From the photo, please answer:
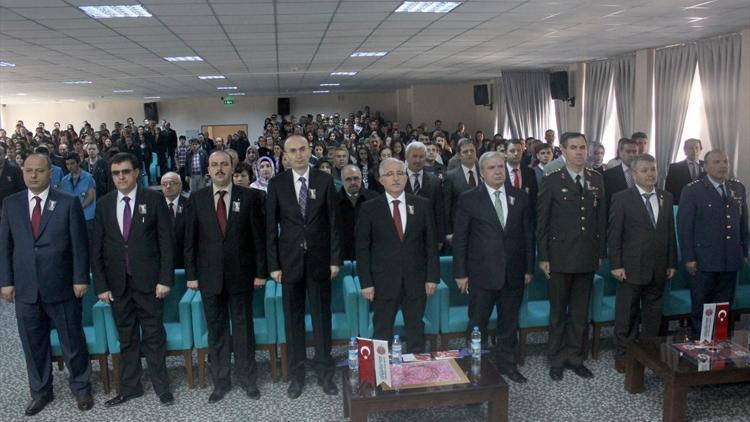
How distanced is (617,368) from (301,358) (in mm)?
2392

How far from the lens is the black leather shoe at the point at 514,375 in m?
4.46

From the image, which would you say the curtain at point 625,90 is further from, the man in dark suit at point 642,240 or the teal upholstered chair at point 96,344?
the teal upholstered chair at point 96,344

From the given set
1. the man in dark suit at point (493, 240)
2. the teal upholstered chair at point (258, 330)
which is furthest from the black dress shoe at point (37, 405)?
the man in dark suit at point (493, 240)

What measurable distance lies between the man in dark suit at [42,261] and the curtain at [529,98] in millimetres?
12806

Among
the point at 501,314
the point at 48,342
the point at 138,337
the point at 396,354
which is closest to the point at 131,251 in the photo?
the point at 138,337

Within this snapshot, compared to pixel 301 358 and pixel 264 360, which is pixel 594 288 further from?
pixel 264 360

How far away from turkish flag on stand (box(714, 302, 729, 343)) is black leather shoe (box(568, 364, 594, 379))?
35.6 inches

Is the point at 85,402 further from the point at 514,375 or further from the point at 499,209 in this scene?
the point at 499,209

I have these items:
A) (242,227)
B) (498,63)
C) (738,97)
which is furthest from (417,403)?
(498,63)

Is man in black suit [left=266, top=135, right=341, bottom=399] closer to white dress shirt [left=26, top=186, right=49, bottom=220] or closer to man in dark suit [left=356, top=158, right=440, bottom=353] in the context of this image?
man in dark suit [left=356, top=158, right=440, bottom=353]

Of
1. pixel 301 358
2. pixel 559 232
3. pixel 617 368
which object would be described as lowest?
pixel 617 368

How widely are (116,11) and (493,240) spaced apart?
14.0ft

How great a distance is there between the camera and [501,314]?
4.50 m

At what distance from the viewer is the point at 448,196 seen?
19.2 feet
